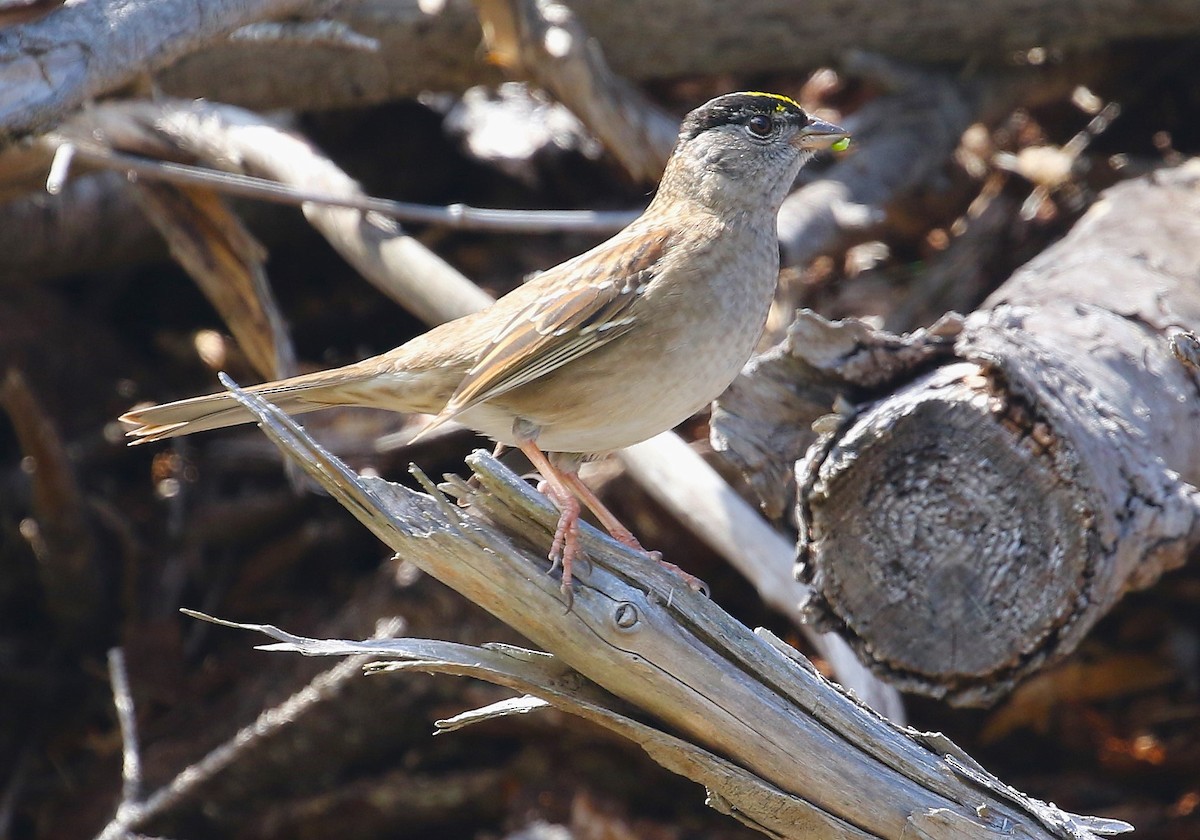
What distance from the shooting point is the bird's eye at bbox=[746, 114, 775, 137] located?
3.64 meters

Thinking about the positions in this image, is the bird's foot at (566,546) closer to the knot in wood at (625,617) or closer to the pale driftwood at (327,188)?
the knot in wood at (625,617)

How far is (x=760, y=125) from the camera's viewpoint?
3637 mm

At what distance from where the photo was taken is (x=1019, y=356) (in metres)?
3.11

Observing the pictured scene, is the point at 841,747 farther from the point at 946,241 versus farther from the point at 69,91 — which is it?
→ the point at 946,241

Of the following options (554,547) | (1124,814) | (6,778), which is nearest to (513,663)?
(554,547)

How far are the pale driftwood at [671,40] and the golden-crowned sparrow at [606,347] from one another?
189cm

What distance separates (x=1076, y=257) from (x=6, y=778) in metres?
4.17

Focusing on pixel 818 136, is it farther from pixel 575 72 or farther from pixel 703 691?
pixel 703 691

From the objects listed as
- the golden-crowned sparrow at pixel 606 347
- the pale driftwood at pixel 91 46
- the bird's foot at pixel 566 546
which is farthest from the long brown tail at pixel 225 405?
the bird's foot at pixel 566 546

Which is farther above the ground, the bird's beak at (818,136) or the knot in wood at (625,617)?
the bird's beak at (818,136)

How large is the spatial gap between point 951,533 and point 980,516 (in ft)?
0.25

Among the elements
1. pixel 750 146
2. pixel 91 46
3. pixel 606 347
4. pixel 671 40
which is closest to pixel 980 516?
pixel 606 347

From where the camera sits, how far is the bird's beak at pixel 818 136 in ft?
11.9

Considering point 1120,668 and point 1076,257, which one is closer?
point 1076,257
